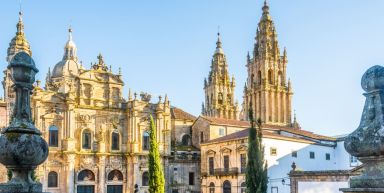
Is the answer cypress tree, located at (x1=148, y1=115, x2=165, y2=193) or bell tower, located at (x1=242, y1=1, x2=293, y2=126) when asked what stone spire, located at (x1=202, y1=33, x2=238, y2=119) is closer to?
bell tower, located at (x1=242, y1=1, x2=293, y2=126)

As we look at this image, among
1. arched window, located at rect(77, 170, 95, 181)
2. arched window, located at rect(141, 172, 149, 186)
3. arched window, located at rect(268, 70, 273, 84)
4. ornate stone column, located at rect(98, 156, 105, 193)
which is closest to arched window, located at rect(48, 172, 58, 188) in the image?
arched window, located at rect(77, 170, 95, 181)

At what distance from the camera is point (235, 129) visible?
49.9 metres

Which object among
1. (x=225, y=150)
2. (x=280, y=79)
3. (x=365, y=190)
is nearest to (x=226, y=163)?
(x=225, y=150)

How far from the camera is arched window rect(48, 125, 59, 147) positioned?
4125 cm

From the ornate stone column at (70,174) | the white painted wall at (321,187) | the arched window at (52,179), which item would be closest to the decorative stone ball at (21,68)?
the white painted wall at (321,187)

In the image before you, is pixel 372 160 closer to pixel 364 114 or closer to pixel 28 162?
pixel 364 114

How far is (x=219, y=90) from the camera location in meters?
79.4

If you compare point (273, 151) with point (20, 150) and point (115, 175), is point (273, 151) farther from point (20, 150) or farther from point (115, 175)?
point (20, 150)

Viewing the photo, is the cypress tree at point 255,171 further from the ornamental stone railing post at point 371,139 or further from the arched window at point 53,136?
the arched window at point 53,136

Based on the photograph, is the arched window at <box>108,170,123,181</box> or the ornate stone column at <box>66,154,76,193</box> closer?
the ornate stone column at <box>66,154,76,193</box>

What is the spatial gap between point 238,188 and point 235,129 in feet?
34.9

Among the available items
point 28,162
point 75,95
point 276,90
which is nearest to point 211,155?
point 75,95

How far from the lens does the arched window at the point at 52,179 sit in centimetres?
4048

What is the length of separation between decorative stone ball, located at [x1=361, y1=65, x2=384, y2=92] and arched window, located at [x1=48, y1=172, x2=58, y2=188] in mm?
A: 40375
